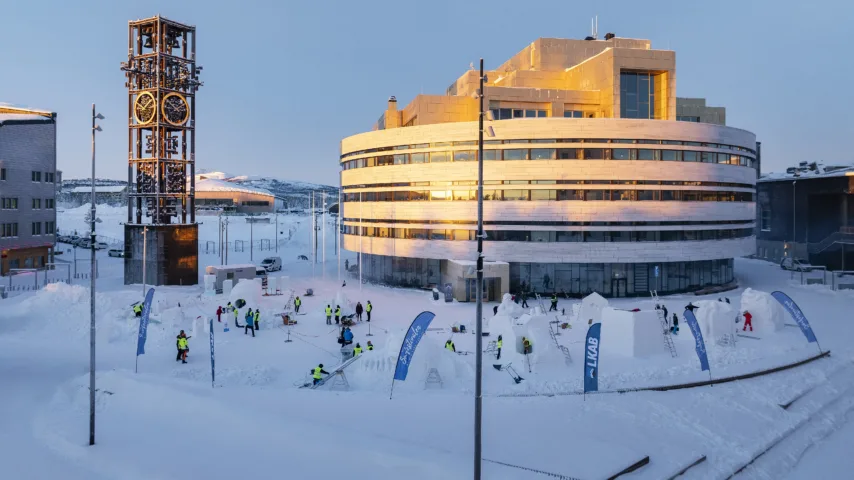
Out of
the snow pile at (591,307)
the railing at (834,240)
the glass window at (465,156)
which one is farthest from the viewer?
the railing at (834,240)

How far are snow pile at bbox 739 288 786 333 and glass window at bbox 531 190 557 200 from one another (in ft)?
64.5

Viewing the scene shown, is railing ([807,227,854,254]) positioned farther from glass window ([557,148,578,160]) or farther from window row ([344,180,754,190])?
glass window ([557,148,578,160])

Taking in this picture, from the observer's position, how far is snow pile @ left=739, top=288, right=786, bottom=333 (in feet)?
108

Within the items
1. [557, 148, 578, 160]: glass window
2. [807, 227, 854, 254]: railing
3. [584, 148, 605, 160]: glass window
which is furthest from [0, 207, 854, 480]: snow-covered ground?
[807, 227, 854, 254]: railing

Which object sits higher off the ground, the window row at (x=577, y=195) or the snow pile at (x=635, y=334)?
the window row at (x=577, y=195)

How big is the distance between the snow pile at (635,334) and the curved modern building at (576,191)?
18497mm

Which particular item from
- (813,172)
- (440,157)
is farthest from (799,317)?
(813,172)

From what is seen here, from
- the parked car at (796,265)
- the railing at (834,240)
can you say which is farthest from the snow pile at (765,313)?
the railing at (834,240)

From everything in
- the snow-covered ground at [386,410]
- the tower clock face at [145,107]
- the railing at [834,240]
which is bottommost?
the snow-covered ground at [386,410]

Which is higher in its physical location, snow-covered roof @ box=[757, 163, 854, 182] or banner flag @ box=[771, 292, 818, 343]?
snow-covered roof @ box=[757, 163, 854, 182]

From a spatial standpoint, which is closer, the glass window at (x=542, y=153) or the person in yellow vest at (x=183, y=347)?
the person in yellow vest at (x=183, y=347)

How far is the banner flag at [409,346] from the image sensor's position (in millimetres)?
20900

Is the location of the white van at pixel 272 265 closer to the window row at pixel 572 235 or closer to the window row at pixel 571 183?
the window row at pixel 572 235

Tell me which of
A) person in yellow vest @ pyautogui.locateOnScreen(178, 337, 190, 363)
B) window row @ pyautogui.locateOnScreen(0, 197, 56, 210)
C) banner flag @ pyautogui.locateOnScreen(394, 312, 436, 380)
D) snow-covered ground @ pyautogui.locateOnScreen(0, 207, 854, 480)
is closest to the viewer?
snow-covered ground @ pyautogui.locateOnScreen(0, 207, 854, 480)
